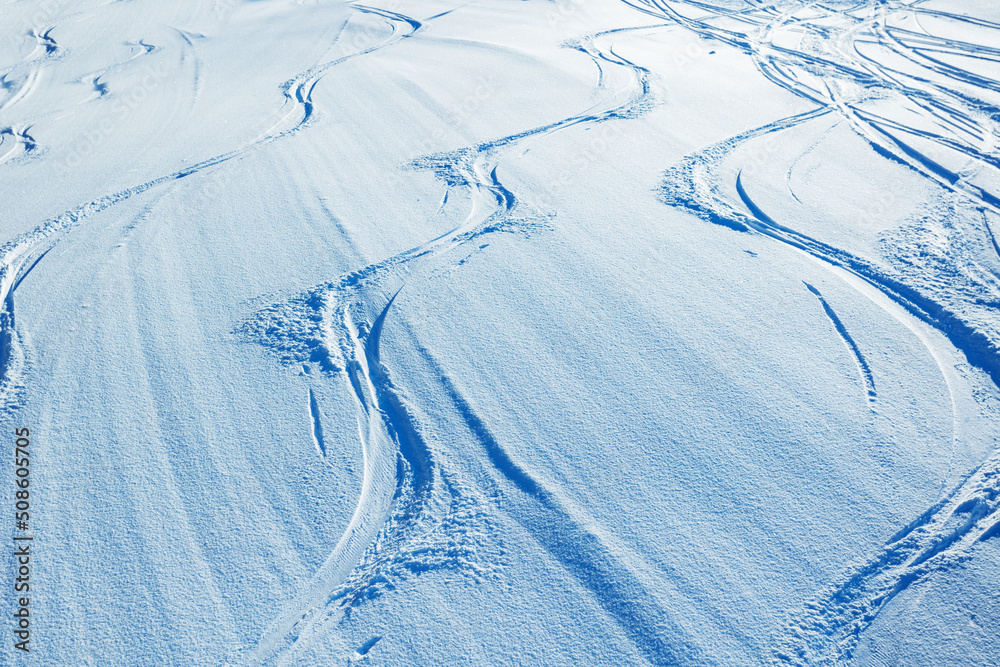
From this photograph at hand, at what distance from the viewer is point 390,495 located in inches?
87.9

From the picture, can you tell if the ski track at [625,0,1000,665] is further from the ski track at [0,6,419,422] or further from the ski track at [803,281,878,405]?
the ski track at [0,6,419,422]

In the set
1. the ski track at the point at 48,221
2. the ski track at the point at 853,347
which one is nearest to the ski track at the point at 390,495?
the ski track at the point at 48,221

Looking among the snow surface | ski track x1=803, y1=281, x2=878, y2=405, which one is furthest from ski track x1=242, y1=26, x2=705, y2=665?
ski track x1=803, y1=281, x2=878, y2=405

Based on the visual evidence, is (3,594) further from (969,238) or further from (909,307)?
(969,238)

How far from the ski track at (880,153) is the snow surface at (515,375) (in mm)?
20

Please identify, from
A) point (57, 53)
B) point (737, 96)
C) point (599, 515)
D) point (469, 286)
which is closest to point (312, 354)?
point (469, 286)

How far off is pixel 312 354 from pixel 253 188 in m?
1.76

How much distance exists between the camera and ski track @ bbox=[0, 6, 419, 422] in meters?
2.76

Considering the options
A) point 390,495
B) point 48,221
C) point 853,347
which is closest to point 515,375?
point 390,495

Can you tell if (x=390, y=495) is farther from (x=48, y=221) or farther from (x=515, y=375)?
(x=48, y=221)

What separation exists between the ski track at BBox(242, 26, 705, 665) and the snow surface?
0.5 inches

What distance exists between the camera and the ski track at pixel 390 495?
6.18ft

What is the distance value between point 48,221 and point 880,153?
521 centimetres

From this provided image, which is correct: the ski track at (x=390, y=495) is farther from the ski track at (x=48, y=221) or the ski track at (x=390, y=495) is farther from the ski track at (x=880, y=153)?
the ski track at (x=48, y=221)
